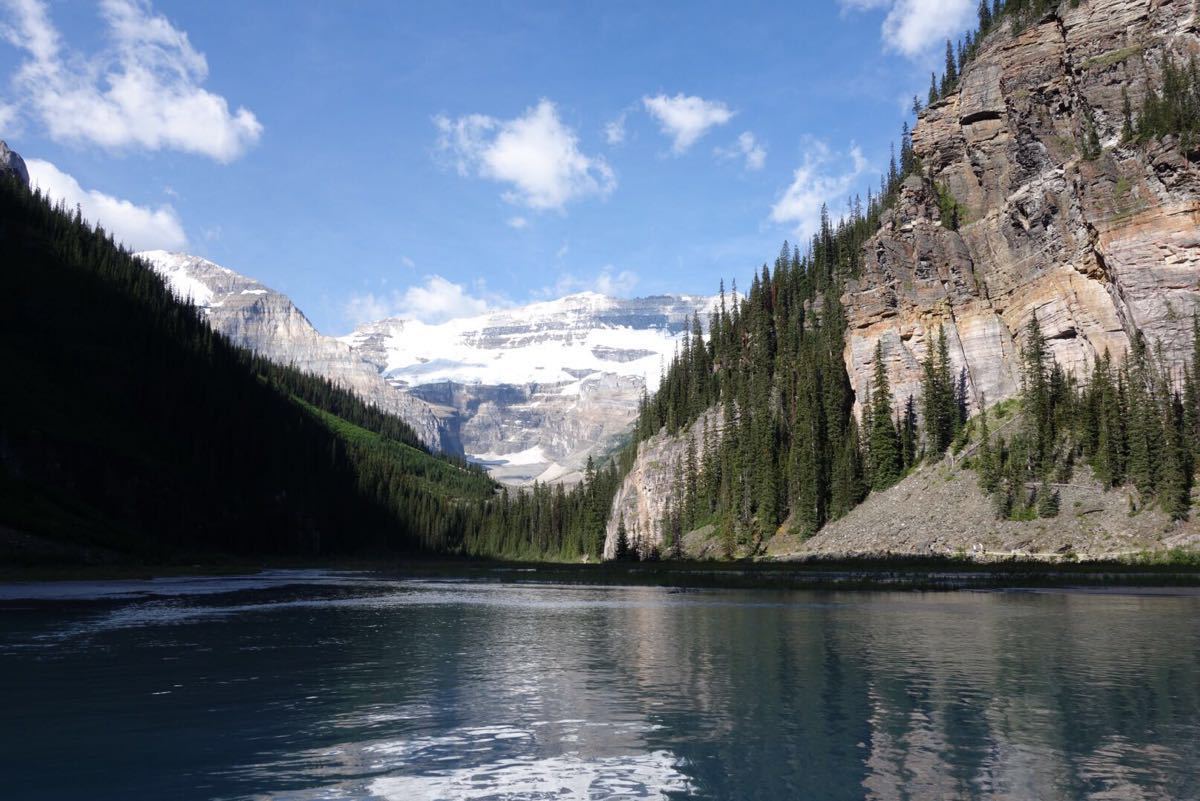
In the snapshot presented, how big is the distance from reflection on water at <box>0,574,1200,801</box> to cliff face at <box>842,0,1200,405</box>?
62363mm

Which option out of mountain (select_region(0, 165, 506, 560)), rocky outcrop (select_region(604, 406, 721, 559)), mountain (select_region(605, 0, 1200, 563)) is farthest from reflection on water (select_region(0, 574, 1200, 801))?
rocky outcrop (select_region(604, 406, 721, 559))

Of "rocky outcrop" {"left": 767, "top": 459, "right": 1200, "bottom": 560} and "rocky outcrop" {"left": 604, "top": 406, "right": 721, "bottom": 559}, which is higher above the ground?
"rocky outcrop" {"left": 604, "top": 406, "right": 721, "bottom": 559}

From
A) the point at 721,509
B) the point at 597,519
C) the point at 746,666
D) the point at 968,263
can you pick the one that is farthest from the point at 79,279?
the point at 746,666

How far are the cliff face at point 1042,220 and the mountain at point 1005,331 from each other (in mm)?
264

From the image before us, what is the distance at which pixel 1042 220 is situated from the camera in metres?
109

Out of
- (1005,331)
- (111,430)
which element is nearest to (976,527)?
(1005,331)

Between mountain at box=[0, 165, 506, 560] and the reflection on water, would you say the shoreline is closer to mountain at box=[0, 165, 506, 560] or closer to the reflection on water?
mountain at box=[0, 165, 506, 560]

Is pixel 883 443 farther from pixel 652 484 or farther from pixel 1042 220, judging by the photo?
pixel 652 484

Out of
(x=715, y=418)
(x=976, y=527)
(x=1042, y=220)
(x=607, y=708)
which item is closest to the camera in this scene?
(x=607, y=708)

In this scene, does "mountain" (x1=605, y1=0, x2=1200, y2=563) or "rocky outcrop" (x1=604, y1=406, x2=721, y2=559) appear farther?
"rocky outcrop" (x1=604, y1=406, x2=721, y2=559)

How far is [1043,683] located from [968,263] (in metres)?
105

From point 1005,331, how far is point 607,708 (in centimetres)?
10634

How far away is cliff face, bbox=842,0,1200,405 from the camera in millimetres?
92438

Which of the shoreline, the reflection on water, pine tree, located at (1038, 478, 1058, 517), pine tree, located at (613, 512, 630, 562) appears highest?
pine tree, located at (1038, 478, 1058, 517)
